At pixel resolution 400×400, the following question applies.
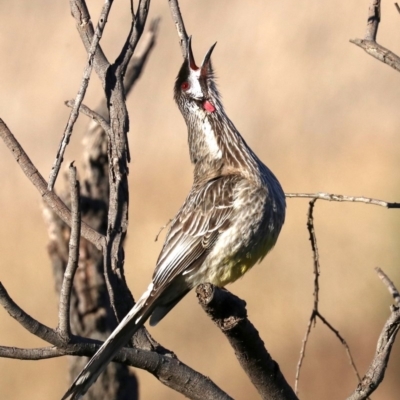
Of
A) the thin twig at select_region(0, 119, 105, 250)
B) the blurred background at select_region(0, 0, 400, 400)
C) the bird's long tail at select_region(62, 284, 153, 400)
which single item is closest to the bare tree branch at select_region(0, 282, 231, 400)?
the bird's long tail at select_region(62, 284, 153, 400)

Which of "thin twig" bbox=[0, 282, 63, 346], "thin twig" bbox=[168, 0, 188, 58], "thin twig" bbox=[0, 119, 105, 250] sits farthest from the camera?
"thin twig" bbox=[168, 0, 188, 58]

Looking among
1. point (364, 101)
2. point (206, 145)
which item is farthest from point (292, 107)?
point (206, 145)

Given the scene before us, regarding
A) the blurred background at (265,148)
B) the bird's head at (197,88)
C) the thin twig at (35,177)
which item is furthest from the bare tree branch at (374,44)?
the blurred background at (265,148)

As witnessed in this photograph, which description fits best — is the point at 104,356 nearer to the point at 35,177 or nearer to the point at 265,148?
the point at 35,177

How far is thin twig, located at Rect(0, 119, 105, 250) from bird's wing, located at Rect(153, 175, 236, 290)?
20.2 inches

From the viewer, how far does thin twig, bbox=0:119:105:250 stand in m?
4.00

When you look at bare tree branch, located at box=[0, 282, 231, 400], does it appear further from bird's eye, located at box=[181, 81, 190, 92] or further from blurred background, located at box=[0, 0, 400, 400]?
blurred background, located at box=[0, 0, 400, 400]

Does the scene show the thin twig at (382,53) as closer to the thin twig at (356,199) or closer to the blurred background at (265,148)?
the thin twig at (356,199)

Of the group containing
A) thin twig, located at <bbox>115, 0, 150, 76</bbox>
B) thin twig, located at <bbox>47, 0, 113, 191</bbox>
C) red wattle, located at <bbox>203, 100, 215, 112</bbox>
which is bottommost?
thin twig, located at <bbox>47, 0, 113, 191</bbox>

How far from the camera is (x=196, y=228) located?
Answer: 485 centimetres

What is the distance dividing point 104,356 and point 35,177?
0.86m

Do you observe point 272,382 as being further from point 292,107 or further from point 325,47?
point 325,47

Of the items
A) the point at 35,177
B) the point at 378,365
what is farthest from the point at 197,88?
the point at 378,365

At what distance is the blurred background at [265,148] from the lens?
1117 centimetres
